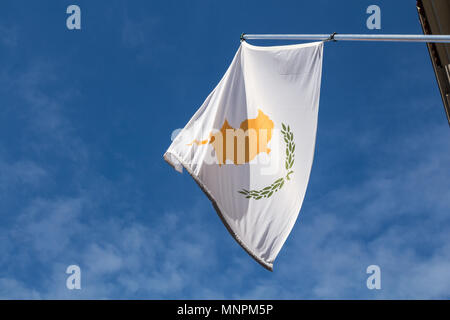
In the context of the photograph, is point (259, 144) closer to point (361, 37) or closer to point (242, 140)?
point (242, 140)

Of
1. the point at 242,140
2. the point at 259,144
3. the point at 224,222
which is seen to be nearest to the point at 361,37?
the point at 259,144

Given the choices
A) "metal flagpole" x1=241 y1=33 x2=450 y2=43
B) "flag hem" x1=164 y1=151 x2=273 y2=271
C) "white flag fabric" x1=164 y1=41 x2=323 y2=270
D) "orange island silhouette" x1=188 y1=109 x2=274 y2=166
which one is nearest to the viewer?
"metal flagpole" x1=241 y1=33 x2=450 y2=43

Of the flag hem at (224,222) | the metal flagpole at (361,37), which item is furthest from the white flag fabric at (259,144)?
the metal flagpole at (361,37)

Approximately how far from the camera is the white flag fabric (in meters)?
8.32

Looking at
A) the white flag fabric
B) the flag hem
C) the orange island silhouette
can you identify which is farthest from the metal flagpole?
the flag hem

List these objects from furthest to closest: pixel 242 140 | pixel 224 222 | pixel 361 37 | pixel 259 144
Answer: pixel 242 140 → pixel 259 144 → pixel 224 222 → pixel 361 37

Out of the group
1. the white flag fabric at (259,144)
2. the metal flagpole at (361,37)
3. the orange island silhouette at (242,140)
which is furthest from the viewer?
the orange island silhouette at (242,140)

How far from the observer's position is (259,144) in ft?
28.7

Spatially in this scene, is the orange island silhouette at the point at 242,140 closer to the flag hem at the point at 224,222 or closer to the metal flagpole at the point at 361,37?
the flag hem at the point at 224,222

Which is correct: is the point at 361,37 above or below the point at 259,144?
above

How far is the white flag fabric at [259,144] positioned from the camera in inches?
328

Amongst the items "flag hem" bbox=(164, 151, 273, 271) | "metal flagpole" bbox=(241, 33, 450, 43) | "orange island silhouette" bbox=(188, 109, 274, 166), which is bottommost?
"flag hem" bbox=(164, 151, 273, 271)

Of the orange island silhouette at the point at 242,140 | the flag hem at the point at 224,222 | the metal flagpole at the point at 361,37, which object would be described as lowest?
the flag hem at the point at 224,222

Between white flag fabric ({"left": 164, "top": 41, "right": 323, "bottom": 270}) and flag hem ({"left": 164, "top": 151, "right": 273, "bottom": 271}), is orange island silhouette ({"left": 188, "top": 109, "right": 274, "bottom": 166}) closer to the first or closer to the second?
white flag fabric ({"left": 164, "top": 41, "right": 323, "bottom": 270})
